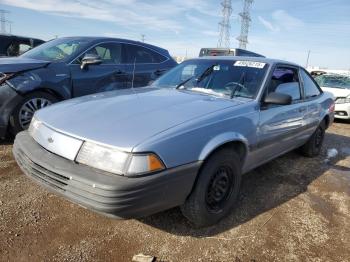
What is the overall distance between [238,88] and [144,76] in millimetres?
3000

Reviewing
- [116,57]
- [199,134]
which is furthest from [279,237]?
[116,57]

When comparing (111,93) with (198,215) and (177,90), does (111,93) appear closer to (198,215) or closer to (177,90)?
(177,90)

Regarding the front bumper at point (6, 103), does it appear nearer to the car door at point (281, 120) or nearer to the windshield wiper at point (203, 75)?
the windshield wiper at point (203, 75)

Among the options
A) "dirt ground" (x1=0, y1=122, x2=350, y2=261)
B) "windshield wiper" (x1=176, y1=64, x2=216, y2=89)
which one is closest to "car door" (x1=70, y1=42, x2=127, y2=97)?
"dirt ground" (x1=0, y1=122, x2=350, y2=261)

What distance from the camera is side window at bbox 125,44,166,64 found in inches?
242

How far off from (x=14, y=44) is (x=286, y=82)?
751 cm

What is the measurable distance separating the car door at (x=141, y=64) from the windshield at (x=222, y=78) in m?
1.96

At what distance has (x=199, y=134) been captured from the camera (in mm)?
2666

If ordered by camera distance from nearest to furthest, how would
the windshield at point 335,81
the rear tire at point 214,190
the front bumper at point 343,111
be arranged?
the rear tire at point 214,190 → the front bumper at point 343,111 → the windshield at point 335,81

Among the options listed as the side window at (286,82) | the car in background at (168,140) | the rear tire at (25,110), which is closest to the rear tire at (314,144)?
the side window at (286,82)

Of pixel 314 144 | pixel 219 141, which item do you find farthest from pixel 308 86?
pixel 219 141

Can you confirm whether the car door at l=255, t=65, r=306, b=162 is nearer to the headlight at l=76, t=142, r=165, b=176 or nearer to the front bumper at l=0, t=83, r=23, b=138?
the headlight at l=76, t=142, r=165, b=176

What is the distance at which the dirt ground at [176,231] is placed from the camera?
263 cm

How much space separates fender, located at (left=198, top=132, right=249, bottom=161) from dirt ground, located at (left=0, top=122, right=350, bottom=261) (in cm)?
75
